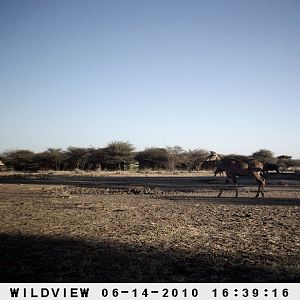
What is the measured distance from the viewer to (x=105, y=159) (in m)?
67.6

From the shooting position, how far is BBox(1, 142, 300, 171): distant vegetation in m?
68.1

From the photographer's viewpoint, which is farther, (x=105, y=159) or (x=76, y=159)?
(x=76, y=159)

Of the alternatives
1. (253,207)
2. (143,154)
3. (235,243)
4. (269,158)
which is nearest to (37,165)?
(143,154)

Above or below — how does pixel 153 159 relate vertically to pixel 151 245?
above

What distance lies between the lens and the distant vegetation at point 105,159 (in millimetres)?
68062

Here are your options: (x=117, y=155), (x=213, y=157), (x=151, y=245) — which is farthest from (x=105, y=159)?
(x=151, y=245)

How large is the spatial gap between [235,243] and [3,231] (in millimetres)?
5923

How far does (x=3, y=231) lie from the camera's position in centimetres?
907

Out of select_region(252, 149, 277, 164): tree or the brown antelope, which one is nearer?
the brown antelope

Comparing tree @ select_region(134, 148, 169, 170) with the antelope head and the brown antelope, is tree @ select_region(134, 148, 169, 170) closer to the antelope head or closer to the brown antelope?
the antelope head

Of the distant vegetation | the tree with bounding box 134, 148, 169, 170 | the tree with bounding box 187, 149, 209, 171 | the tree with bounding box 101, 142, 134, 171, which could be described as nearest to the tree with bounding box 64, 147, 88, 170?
the distant vegetation

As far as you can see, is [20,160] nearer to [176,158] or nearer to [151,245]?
[176,158]

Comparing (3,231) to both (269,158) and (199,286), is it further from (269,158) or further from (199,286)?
(269,158)

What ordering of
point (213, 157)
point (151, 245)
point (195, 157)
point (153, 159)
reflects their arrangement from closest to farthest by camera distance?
point (151, 245) < point (213, 157) < point (153, 159) < point (195, 157)
